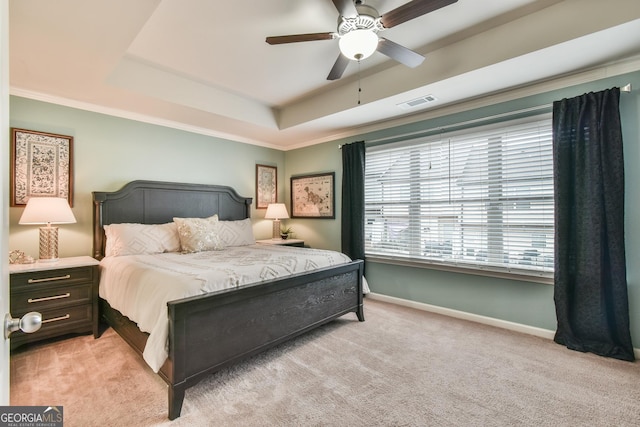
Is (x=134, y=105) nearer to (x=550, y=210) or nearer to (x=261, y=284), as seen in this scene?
(x=261, y=284)

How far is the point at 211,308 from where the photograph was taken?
201 cm

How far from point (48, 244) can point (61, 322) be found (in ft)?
2.58

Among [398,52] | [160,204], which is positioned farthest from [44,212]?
[398,52]

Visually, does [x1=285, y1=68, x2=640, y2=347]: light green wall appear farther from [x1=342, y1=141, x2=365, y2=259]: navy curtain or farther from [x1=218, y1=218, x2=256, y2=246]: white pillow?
[x1=218, y1=218, x2=256, y2=246]: white pillow

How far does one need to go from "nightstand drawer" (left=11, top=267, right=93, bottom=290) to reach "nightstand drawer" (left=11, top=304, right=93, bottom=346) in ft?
0.85

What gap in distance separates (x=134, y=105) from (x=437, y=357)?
4.09 metres

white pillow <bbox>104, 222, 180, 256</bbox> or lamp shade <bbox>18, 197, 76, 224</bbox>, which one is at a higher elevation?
lamp shade <bbox>18, 197, 76, 224</bbox>

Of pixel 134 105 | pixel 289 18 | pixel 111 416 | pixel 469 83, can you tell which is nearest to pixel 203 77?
pixel 134 105

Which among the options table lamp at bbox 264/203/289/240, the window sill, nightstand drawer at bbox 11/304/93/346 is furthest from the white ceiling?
nightstand drawer at bbox 11/304/93/346

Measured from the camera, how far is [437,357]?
2.53 meters

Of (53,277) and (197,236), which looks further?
(197,236)

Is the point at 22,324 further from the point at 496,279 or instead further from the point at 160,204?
the point at 496,279

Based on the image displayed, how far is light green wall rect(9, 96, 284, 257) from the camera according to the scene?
3.06 m

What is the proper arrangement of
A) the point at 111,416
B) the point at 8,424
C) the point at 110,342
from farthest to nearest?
the point at 110,342
the point at 111,416
the point at 8,424
